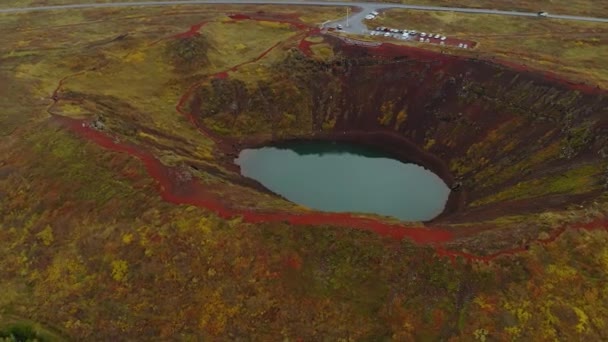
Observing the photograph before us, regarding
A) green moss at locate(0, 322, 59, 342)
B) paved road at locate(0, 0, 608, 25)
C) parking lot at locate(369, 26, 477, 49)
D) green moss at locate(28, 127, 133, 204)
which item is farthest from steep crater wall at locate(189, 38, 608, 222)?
green moss at locate(0, 322, 59, 342)

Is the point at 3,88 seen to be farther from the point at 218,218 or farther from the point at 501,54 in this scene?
the point at 501,54

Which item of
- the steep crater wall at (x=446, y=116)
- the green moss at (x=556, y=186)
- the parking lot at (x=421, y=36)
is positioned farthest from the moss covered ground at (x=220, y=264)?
the parking lot at (x=421, y=36)

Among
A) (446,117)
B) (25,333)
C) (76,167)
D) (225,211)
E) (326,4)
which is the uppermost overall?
(326,4)

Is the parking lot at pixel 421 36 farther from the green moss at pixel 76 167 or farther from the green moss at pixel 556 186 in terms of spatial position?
the green moss at pixel 76 167

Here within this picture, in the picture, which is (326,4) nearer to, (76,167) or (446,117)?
(446,117)

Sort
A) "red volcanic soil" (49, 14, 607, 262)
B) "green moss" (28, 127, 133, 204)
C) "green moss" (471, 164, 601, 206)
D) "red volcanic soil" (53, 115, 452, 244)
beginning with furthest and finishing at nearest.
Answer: "green moss" (471, 164, 601, 206), "green moss" (28, 127, 133, 204), "red volcanic soil" (53, 115, 452, 244), "red volcanic soil" (49, 14, 607, 262)

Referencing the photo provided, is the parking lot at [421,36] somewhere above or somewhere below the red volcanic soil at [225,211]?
above

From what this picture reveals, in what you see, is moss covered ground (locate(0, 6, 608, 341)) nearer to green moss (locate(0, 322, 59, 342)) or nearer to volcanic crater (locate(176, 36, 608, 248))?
green moss (locate(0, 322, 59, 342))

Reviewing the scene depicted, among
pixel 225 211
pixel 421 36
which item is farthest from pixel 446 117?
pixel 225 211

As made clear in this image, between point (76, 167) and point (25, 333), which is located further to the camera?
point (76, 167)
